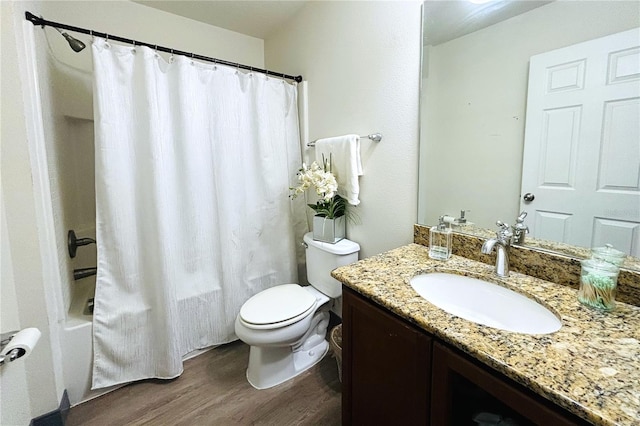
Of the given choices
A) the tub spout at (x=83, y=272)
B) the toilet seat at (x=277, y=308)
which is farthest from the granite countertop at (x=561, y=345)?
the tub spout at (x=83, y=272)

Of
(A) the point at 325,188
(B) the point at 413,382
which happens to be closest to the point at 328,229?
(A) the point at 325,188

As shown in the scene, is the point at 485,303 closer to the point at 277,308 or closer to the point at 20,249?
the point at 277,308

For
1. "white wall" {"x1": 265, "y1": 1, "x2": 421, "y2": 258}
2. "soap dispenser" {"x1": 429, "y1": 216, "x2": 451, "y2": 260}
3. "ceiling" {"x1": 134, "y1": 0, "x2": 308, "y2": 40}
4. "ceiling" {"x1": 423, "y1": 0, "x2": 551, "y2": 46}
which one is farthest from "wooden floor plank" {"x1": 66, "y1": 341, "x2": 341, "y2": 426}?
"ceiling" {"x1": 134, "y1": 0, "x2": 308, "y2": 40}

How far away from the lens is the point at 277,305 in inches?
61.6

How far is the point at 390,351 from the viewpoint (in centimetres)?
89

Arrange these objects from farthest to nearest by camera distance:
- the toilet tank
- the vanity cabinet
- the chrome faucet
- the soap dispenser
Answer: the toilet tank, the soap dispenser, the chrome faucet, the vanity cabinet

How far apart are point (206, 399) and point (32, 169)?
1354mm

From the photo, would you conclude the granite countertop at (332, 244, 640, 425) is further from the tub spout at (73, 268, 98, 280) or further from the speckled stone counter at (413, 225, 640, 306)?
the tub spout at (73, 268, 98, 280)

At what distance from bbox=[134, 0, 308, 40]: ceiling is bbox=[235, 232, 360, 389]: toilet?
163 cm

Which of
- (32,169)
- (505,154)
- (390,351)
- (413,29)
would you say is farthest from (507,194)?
(32,169)

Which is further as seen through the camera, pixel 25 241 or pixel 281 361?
pixel 281 361

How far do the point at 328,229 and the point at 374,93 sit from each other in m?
0.82

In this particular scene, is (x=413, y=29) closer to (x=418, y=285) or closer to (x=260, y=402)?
(x=418, y=285)

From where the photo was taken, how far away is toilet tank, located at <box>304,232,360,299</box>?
1.66 meters
